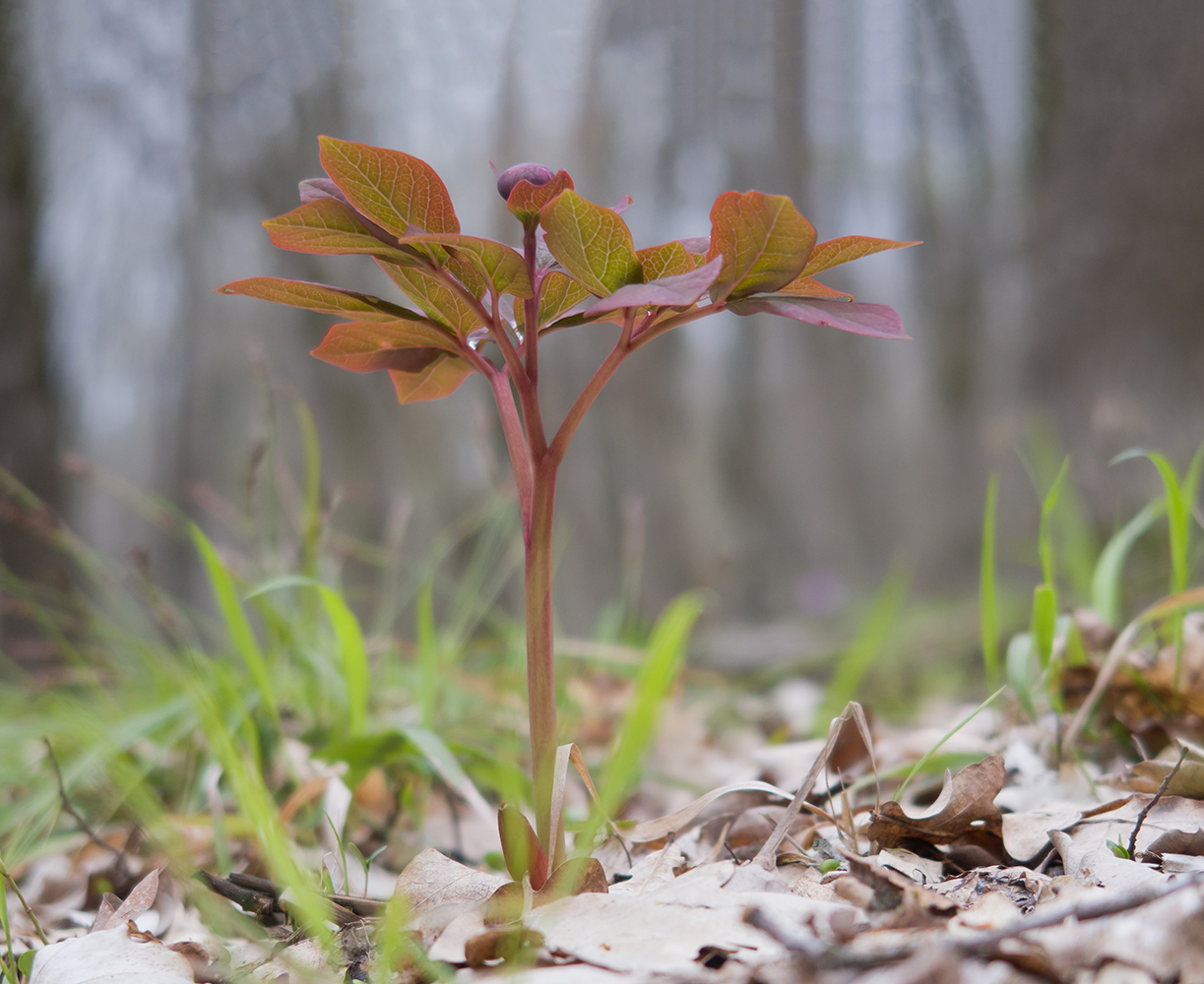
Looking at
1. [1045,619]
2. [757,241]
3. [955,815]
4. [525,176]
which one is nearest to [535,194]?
[525,176]

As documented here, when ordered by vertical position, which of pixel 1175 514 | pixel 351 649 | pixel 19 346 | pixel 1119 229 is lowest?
pixel 351 649

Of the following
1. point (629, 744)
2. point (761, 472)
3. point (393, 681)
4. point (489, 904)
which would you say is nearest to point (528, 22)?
point (761, 472)

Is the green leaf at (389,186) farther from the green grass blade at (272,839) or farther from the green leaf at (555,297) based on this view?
the green grass blade at (272,839)

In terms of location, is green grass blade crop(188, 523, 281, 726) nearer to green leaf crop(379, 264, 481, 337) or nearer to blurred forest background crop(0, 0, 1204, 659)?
green leaf crop(379, 264, 481, 337)

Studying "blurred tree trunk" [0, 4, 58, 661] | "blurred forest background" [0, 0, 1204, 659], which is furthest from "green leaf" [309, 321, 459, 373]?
"blurred tree trunk" [0, 4, 58, 661]

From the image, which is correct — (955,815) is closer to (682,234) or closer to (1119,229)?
(682,234)

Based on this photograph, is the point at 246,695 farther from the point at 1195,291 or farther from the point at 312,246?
the point at 1195,291

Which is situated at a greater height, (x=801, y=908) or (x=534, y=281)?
(x=534, y=281)
